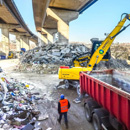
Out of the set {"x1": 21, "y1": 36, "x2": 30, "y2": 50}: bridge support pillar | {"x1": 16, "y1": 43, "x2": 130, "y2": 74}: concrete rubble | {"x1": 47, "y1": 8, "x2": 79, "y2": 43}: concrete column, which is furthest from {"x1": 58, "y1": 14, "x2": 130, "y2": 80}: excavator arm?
{"x1": 21, "y1": 36, "x2": 30, "y2": 50}: bridge support pillar

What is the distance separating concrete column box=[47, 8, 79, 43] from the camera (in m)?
20.4

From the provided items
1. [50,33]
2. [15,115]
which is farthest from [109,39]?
[50,33]

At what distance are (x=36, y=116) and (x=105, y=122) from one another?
2.74m

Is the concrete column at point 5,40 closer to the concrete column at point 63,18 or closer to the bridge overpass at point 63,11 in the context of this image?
the bridge overpass at point 63,11

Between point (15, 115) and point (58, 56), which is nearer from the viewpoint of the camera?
point (15, 115)

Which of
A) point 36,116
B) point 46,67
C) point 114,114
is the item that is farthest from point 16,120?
point 46,67

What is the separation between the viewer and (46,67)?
15398 mm

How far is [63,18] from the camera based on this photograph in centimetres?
2089

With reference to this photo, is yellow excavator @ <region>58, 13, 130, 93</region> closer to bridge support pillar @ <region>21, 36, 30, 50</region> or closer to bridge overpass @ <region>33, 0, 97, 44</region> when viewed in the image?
bridge overpass @ <region>33, 0, 97, 44</region>

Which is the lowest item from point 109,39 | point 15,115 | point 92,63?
point 15,115

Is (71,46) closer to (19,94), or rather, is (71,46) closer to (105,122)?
(19,94)

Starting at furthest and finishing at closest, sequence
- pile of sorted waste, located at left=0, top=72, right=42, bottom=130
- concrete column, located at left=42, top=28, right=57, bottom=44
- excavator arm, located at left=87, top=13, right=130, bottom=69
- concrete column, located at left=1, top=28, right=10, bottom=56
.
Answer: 1. concrete column, located at left=1, top=28, right=10, bottom=56
2. concrete column, located at left=42, top=28, right=57, bottom=44
3. excavator arm, located at left=87, top=13, right=130, bottom=69
4. pile of sorted waste, located at left=0, top=72, right=42, bottom=130

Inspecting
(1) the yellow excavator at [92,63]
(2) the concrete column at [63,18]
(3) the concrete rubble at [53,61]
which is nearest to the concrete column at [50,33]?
(2) the concrete column at [63,18]

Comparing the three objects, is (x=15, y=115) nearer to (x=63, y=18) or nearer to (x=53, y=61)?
(x=53, y=61)
